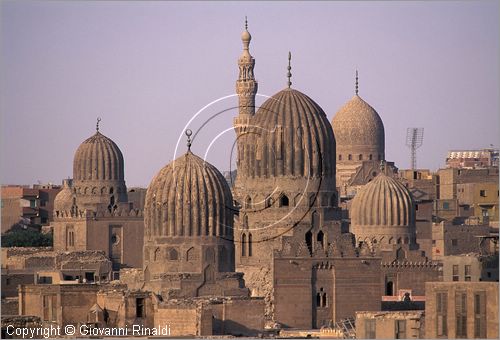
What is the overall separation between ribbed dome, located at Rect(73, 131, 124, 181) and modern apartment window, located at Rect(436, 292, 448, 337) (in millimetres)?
39877

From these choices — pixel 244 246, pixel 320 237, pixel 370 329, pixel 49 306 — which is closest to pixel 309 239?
pixel 320 237

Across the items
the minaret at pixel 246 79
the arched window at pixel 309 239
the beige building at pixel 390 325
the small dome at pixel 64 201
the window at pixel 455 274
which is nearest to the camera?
the beige building at pixel 390 325

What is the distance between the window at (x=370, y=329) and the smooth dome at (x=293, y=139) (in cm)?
1170

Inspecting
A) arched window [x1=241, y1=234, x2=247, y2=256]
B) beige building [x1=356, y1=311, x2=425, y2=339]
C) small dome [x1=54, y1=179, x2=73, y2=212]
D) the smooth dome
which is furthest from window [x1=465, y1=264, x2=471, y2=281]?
small dome [x1=54, y1=179, x2=73, y2=212]

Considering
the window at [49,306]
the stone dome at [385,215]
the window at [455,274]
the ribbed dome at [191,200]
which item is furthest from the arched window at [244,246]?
the window at [455,274]

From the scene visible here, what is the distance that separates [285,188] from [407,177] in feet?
131

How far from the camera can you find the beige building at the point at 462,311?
2687 inches

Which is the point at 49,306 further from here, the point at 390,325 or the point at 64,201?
the point at 64,201

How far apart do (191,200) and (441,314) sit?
48.4ft

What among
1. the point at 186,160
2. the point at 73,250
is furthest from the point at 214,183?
the point at 73,250

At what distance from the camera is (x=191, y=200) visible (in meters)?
83.3

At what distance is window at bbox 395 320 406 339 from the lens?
73.1m

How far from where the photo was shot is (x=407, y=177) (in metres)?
125

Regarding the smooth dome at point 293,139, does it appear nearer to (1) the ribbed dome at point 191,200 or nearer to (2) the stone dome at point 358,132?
(1) the ribbed dome at point 191,200
